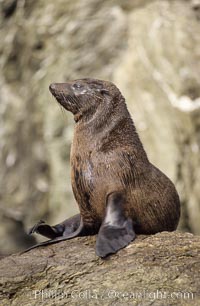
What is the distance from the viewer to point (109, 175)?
263 inches

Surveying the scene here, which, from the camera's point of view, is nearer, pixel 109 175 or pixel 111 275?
pixel 111 275

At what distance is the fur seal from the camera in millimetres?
6648

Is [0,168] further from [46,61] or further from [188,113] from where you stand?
[188,113]

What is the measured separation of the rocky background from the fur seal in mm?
5835

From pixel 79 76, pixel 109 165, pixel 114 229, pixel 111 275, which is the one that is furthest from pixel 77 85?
pixel 79 76

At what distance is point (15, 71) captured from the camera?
51.0ft

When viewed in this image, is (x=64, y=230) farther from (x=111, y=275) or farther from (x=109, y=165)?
(x=111, y=275)

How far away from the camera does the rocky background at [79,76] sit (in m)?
13.0

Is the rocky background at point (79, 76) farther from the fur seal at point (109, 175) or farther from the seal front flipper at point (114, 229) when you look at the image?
the seal front flipper at point (114, 229)

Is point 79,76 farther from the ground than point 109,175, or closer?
closer

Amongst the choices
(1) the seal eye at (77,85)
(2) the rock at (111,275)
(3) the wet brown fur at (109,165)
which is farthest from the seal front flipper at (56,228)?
(1) the seal eye at (77,85)

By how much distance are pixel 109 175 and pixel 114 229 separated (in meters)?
0.52

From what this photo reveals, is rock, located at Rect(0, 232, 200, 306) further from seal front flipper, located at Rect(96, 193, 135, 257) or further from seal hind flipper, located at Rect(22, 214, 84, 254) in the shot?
seal hind flipper, located at Rect(22, 214, 84, 254)

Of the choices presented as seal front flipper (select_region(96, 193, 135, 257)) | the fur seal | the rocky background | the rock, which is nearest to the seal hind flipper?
the fur seal
